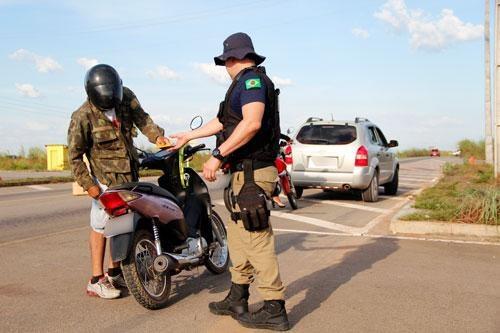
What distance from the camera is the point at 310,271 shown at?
6.05 metres

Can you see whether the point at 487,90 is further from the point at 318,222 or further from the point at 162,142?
the point at 162,142

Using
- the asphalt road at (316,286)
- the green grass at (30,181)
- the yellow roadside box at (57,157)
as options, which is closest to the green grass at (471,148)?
the yellow roadside box at (57,157)

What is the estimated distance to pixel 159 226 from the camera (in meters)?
4.97

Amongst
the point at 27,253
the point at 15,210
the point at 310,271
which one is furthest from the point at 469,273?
the point at 15,210

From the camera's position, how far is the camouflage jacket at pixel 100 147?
4.92 metres

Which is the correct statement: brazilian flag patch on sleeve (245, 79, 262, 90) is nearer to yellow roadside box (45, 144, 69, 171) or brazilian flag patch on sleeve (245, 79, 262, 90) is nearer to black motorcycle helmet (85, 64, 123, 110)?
black motorcycle helmet (85, 64, 123, 110)

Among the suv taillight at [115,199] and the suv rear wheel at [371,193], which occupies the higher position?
the suv taillight at [115,199]

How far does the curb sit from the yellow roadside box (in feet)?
74.2

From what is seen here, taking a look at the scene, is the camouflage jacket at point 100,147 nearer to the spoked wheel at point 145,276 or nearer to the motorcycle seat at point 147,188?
the motorcycle seat at point 147,188

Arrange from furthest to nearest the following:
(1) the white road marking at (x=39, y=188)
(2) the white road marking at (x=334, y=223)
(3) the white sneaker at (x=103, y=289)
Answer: (1) the white road marking at (x=39, y=188)
(2) the white road marking at (x=334, y=223)
(3) the white sneaker at (x=103, y=289)

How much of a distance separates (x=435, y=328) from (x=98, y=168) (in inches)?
119

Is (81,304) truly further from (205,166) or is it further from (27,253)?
(27,253)

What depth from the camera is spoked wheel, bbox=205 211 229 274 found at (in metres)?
5.76

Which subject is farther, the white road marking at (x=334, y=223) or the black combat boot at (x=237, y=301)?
the white road marking at (x=334, y=223)
